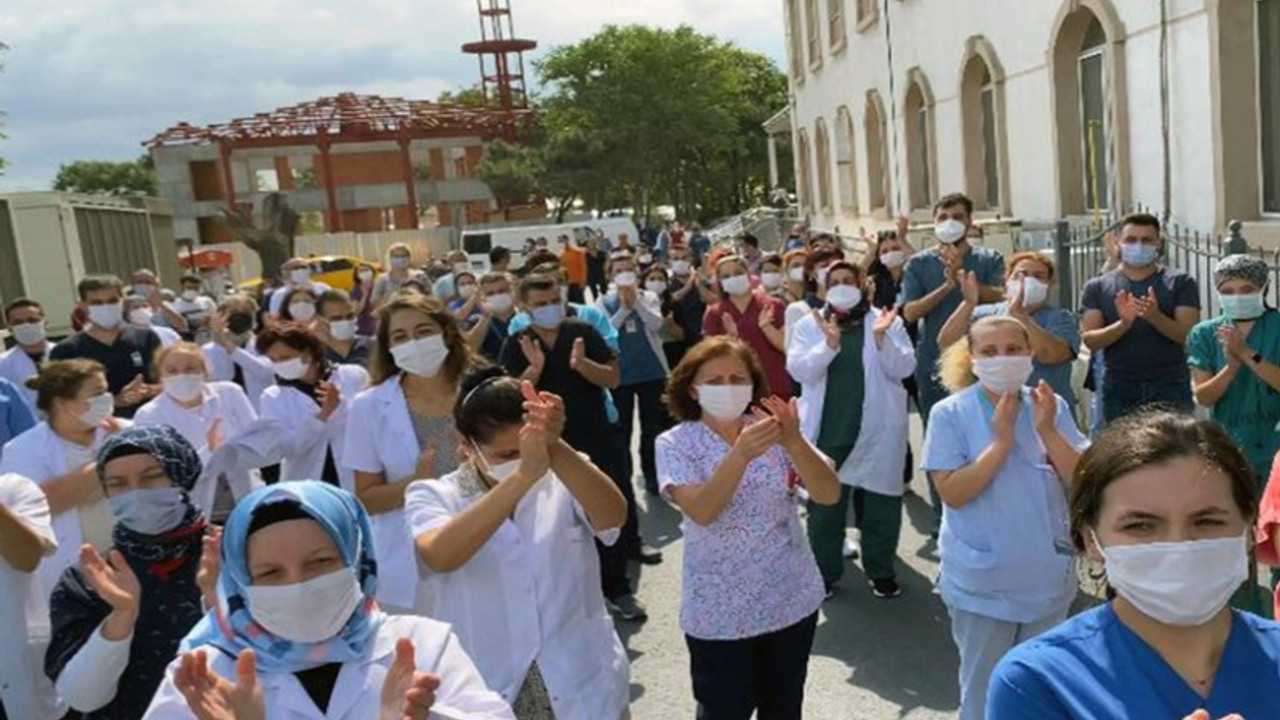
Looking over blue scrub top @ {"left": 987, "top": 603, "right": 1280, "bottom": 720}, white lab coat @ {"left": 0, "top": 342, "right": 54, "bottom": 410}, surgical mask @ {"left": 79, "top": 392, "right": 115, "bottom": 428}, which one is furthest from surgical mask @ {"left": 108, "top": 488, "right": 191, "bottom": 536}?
white lab coat @ {"left": 0, "top": 342, "right": 54, "bottom": 410}

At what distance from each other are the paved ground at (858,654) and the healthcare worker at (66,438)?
2.46m

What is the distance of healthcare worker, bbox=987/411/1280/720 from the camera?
1.77 m

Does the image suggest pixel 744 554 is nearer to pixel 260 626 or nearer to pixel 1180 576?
pixel 260 626

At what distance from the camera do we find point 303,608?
7.20ft

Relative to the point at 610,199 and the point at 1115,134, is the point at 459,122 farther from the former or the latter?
the point at 1115,134

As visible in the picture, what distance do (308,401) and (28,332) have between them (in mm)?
3224

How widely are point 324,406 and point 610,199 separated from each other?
45697 mm

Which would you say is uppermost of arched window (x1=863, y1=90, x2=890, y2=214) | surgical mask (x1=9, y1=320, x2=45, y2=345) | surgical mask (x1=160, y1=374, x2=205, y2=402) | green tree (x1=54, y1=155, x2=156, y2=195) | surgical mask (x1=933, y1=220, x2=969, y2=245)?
green tree (x1=54, y1=155, x2=156, y2=195)

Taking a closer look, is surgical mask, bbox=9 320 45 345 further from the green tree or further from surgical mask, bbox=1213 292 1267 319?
the green tree

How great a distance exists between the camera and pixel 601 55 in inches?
2002

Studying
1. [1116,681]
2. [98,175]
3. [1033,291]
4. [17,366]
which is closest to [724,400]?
[1116,681]

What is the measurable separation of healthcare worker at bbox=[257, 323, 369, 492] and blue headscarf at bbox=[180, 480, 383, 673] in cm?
249

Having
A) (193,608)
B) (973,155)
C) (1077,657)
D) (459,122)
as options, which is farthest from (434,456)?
(459,122)

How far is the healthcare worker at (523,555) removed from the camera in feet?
9.73
